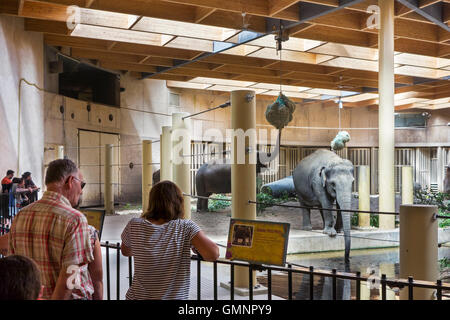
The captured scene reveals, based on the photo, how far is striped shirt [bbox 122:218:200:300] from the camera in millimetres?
2246

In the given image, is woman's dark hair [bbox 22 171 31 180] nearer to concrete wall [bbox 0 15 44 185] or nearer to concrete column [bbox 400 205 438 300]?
concrete wall [bbox 0 15 44 185]

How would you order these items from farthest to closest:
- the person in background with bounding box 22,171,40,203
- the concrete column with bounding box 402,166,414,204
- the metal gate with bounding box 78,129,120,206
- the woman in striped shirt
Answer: the metal gate with bounding box 78,129,120,206
the concrete column with bounding box 402,166,414,204
the person in background with bounding box 22,171,40,203
the woman in striped shirt

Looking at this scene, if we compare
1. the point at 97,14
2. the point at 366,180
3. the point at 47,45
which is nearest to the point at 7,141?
the point at 97,14

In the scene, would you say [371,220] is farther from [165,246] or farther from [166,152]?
[165,246]

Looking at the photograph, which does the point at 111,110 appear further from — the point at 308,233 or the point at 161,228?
the point at 161,228

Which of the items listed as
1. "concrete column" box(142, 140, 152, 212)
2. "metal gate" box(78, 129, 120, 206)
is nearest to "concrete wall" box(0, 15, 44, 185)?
"concrete column" box(142, 140, 152, 212)

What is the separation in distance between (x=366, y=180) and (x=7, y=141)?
7.53 m

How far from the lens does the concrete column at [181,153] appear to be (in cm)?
665

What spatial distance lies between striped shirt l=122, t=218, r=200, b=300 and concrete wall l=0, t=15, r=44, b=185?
21.5 ft

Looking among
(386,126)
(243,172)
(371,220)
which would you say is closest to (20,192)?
(243,172)

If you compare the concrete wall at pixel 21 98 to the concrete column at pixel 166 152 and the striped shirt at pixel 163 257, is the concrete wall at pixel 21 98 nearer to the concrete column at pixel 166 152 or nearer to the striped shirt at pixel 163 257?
the concrete column at pixel 166 152

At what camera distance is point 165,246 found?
2246 millimetres

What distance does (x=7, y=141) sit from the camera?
8.20 meters

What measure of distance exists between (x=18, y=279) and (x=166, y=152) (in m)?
5.73
